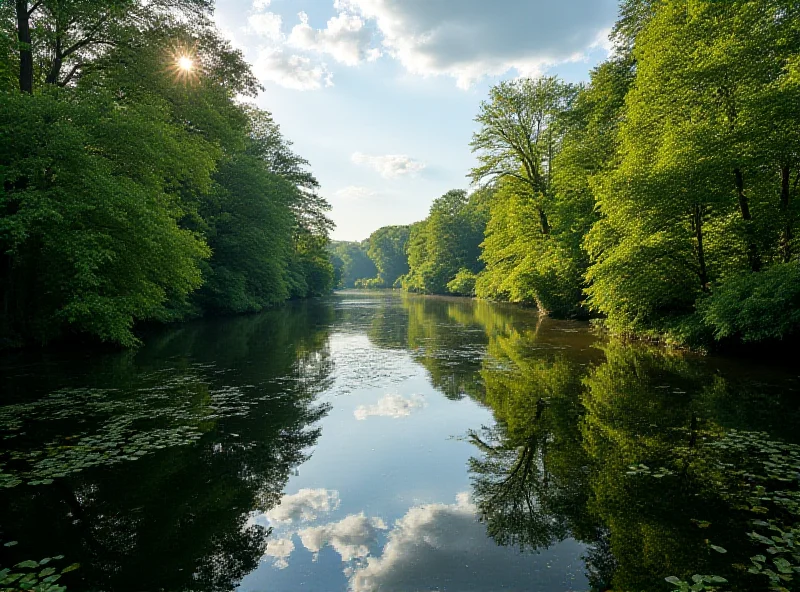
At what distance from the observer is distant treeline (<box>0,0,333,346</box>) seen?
13531 millimetres

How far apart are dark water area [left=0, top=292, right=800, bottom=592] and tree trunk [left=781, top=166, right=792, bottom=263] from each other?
3415 mm

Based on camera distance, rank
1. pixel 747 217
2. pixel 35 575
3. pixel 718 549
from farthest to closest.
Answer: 1. pixel 747 217
2. pixel 718 549
3. pixel 35 575

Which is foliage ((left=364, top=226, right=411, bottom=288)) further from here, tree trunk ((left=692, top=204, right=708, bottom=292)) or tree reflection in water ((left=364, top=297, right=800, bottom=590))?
tree reflection in water ((left=364, top=297, right=800, bottom=590))

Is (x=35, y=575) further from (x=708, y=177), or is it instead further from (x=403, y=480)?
(x=708, y=177)

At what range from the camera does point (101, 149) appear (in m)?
16.1

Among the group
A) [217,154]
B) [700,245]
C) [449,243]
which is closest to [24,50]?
[217,154]

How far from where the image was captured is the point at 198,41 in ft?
69.1

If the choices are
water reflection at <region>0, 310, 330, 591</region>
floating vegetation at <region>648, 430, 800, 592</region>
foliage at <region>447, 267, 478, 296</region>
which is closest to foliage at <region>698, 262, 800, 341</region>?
floating vegetation at <region>648, 430, 800, 592</region>

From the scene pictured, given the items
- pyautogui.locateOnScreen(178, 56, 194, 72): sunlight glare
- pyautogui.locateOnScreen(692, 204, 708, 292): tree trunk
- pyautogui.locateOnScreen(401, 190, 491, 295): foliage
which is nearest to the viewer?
pyautogui.locateOnScreen(692, 204, 708, 292): tree trunk

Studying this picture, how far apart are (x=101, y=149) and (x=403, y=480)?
16.0m

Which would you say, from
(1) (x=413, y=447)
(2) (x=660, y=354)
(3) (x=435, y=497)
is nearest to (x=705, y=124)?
(2) (x=660, y=354)

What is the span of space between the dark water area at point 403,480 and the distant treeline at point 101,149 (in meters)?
3.44

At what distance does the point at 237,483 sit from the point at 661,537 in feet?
17.3

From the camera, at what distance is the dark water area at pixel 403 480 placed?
450 cm
